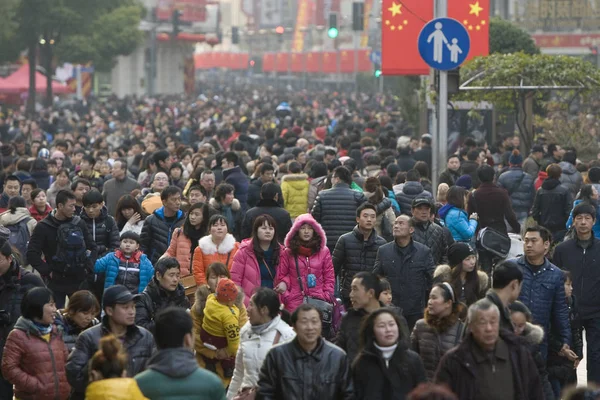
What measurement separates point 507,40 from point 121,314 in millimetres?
24627

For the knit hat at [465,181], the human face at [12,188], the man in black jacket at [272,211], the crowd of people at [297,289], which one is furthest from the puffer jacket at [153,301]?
the knit hat at [465,181]

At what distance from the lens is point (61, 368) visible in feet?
25.3

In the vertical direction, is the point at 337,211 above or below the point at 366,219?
below

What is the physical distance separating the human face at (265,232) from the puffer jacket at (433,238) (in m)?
1.26

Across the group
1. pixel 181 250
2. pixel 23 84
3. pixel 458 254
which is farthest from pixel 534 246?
pixel 23 84

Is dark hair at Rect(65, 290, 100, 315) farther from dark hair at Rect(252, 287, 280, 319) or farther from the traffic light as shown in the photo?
the traffic light

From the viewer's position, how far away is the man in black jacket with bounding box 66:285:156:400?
718 centimetres

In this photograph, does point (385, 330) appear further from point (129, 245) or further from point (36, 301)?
point (129, 245)

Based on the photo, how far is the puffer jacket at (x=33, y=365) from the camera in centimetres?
763

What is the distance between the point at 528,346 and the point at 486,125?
60.2 ft

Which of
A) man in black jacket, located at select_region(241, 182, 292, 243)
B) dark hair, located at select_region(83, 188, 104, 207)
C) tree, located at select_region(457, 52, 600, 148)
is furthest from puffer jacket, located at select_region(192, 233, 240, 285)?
tree, located at select_region(457, 52, 600, 148)

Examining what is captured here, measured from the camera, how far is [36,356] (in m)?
7.65

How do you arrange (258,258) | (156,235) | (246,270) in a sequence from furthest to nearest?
(156,235) → (258,258) → (246,270)

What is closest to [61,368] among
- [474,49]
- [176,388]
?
[176,388]
